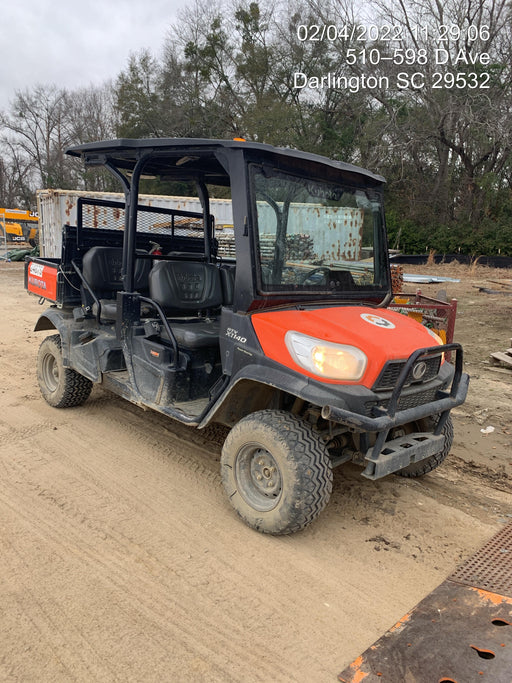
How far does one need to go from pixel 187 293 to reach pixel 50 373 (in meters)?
1.91

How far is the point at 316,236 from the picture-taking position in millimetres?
3604

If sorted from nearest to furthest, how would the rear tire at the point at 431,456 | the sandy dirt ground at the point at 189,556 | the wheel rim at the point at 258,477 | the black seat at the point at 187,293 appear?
the sandy dirt ground at the point at 189,556 → the wheel rim at the point at 258,477 → the rear tire at the point at 431,456 → the black seat at the point at 187,293

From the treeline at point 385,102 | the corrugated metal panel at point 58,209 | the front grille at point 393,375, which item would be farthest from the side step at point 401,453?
the treeline at point 385,102

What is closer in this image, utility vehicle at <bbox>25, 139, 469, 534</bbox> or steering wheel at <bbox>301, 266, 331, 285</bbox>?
utility vehicle at <bbox>25, 139, 469, 534</bbox>

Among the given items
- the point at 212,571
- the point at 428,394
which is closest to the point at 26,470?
A: the point at 212,571

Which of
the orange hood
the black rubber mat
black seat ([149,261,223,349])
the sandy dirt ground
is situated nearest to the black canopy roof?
black seat ([149,261,223,349])

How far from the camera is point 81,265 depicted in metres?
4.96

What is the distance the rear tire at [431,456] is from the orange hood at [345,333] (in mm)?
641

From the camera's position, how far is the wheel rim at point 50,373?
5297mm

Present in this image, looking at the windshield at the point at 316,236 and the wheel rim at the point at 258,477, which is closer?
the wheel rim at the point at 258,477

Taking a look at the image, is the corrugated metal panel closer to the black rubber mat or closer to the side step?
the side step

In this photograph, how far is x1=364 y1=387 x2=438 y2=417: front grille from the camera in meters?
2.93

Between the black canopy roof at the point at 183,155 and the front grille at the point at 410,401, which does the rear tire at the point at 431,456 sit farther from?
the black canopy roof at the point at 183,155

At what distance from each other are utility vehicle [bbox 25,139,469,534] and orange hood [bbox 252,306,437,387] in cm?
1
